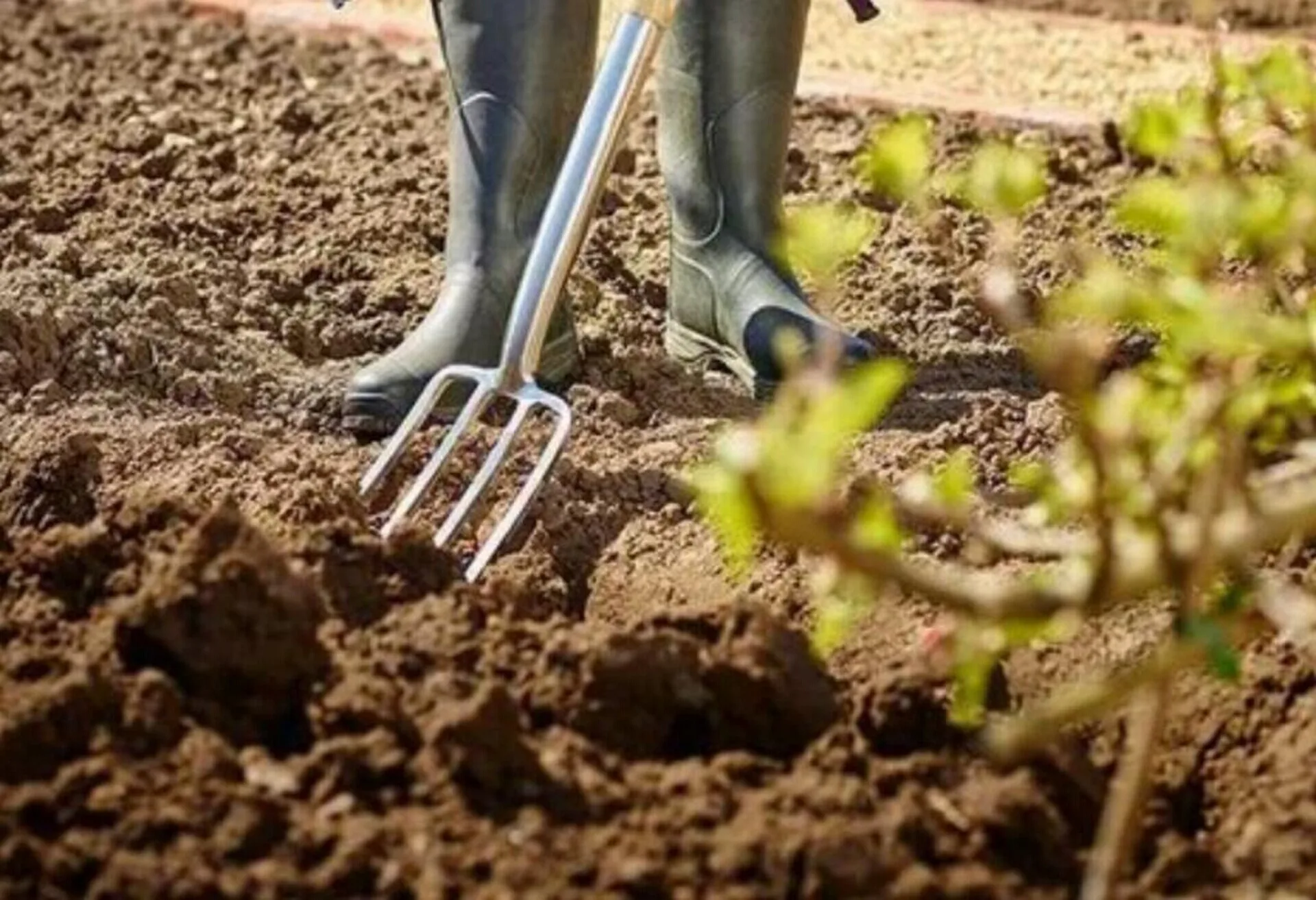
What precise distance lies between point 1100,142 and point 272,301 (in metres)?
1.66

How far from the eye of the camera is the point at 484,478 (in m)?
3.47

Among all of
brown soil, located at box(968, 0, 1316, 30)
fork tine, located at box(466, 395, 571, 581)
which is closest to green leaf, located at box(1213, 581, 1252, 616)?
fork tine, located at box(466, 395, 571, 581)

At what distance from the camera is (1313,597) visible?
291 centimetres

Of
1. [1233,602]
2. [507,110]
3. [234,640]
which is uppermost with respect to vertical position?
[507,110]

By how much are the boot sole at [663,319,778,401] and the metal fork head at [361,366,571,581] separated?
1.44 ft

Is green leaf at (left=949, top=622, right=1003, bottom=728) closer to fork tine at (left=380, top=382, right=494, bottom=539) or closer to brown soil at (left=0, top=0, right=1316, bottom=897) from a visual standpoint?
brown soil at (left=0, top=0, right=1316, bottom=897)

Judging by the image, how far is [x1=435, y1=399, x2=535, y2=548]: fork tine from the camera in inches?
133

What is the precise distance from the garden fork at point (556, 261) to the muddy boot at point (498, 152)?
0.29m

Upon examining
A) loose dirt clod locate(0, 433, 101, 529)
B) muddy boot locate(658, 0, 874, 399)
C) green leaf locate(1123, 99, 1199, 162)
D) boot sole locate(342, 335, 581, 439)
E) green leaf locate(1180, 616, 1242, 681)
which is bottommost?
loose dirt clod locate(0, 433, 101, 529)

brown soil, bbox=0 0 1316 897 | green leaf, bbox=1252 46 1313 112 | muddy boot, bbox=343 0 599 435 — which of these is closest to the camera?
brown soil, bbox=0 0 1316 897

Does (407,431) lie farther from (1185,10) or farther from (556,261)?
(1185,10)

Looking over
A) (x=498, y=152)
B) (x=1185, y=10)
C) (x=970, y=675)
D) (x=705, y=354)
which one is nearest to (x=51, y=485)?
(x=498, y=152)

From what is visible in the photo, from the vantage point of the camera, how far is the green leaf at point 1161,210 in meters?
2.23

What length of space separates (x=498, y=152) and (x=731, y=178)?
39cm
